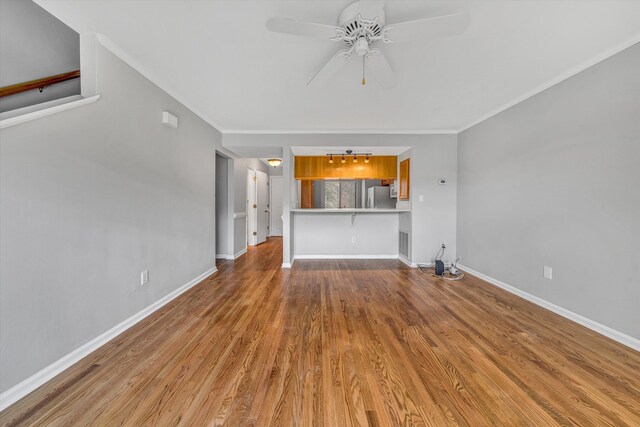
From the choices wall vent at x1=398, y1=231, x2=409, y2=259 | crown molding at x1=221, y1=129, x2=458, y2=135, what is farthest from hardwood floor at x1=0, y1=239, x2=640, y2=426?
crown molding at x1=221, y1=129, x2=458, y2=135

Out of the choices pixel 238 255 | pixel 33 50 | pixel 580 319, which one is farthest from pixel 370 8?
pixel 238 255

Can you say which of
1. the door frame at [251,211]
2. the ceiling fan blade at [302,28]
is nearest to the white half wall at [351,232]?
the door frame at [251,211]

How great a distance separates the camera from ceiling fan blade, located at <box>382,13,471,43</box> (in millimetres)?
1482

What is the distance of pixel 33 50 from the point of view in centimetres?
179

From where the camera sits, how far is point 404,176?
15.6ft

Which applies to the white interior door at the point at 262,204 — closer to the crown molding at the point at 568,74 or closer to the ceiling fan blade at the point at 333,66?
the ceiling fan blade at the point at 333,66

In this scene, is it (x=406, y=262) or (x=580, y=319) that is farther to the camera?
(x=406, y=262)

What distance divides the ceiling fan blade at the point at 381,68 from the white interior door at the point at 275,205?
21.3ft

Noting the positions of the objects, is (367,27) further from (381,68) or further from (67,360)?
(67,360)

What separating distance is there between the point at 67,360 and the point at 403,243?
4.62 m

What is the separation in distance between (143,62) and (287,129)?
2.22 metres

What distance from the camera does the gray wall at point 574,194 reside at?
78.2 inches

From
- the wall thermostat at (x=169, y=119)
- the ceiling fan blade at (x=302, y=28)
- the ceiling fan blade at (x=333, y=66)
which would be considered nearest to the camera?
the ceiling fan blade at (x=302, y=28)

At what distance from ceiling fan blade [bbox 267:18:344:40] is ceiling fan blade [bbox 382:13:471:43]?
1.11 feet
